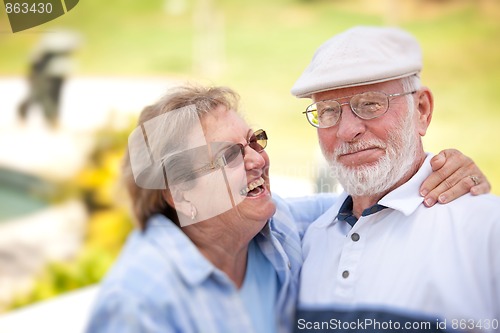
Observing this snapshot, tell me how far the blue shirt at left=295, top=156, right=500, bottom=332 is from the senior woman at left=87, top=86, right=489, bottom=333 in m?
0.10

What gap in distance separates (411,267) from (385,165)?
296mm

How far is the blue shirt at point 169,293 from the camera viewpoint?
1.38m

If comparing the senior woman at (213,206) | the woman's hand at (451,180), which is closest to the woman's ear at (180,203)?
the senior woman at (213,206)

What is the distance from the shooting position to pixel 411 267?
5.19 ft

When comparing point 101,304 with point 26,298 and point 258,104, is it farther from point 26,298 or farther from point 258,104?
point 258,104

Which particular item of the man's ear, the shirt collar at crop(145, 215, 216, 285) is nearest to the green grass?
the man's ear

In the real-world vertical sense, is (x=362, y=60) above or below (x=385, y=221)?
above

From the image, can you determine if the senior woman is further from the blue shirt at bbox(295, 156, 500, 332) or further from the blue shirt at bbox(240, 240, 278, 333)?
the blue shirt at bbox(295, 156, 500, 332)

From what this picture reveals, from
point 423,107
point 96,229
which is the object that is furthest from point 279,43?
point 423,107

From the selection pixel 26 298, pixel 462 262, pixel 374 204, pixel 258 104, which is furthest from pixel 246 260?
pixel 258 104

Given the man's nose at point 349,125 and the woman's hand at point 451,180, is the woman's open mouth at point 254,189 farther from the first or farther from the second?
the woman's hand at point 451,180

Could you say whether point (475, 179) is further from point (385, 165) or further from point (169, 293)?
point (169, 293)

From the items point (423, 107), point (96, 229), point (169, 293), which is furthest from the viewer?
point (96, 229)

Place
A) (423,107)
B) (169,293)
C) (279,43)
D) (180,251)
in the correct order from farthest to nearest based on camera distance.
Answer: (279,43) < (423,107) < (180,251) < (169,293)
